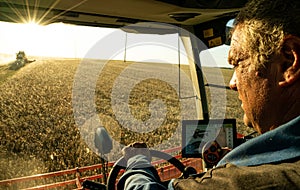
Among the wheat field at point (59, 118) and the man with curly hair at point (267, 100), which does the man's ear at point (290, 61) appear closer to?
the man with curly hair at point (267, 100)

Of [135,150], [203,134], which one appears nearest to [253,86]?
[135,150]

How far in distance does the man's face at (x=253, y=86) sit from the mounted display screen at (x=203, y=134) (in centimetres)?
98

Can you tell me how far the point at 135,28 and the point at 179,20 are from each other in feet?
0.93

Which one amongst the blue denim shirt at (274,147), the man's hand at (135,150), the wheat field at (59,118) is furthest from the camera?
the wheat field at (59,118)

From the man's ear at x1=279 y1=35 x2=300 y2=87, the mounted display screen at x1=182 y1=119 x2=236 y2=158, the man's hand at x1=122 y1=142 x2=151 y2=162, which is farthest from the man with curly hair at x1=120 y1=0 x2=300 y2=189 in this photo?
the mounted display screen at x1=182 y1=119 x2=236 y2=158

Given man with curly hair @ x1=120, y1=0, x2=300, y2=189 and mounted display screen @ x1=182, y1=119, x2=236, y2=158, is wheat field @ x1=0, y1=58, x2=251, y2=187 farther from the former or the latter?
man with curly hair @ x1=120, y1=0, x2=300, y2=189

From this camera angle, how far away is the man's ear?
87cm

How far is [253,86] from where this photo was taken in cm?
95

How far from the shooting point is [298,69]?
2.85ft

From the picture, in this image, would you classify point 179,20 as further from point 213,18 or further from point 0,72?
point 0,72

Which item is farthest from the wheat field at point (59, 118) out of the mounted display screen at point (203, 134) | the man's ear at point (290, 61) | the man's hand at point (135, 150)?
the man's ear at point (290, 61)

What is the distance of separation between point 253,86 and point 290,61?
104mm

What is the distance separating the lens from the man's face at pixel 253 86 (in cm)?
91

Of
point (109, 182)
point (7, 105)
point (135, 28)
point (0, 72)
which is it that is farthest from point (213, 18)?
point (0, 72)
